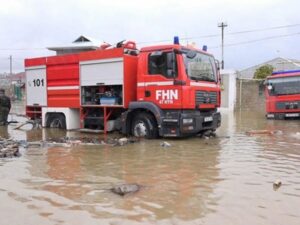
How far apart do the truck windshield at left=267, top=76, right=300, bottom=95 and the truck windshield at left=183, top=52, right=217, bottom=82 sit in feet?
32.0

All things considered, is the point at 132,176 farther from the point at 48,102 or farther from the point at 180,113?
the point at 48,102

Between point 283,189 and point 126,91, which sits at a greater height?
point 126,91

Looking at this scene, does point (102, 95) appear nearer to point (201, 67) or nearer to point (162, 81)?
point (162, 81)

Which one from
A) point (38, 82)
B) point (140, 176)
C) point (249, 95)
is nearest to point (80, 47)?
point (38, 82)

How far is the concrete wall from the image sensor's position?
1192 inches

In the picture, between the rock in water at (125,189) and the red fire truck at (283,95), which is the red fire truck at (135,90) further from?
the red fire truck at (283,95)

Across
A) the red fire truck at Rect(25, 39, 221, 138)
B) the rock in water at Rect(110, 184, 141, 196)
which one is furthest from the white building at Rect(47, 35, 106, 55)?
the rock in water at Rect(110, 184, 141, 196)

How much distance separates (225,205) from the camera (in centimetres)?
507

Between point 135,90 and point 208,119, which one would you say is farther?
point 135,90

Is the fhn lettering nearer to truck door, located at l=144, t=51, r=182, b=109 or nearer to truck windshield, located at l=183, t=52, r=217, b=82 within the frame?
truck door, located at l=144, t=51, r=182, b=109

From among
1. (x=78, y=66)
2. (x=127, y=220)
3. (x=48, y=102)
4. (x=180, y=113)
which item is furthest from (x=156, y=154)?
Result: (x=48, y=102)

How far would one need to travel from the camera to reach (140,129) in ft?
37.9

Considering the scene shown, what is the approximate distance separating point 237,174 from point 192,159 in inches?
63.1

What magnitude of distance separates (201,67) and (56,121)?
20.0ft
